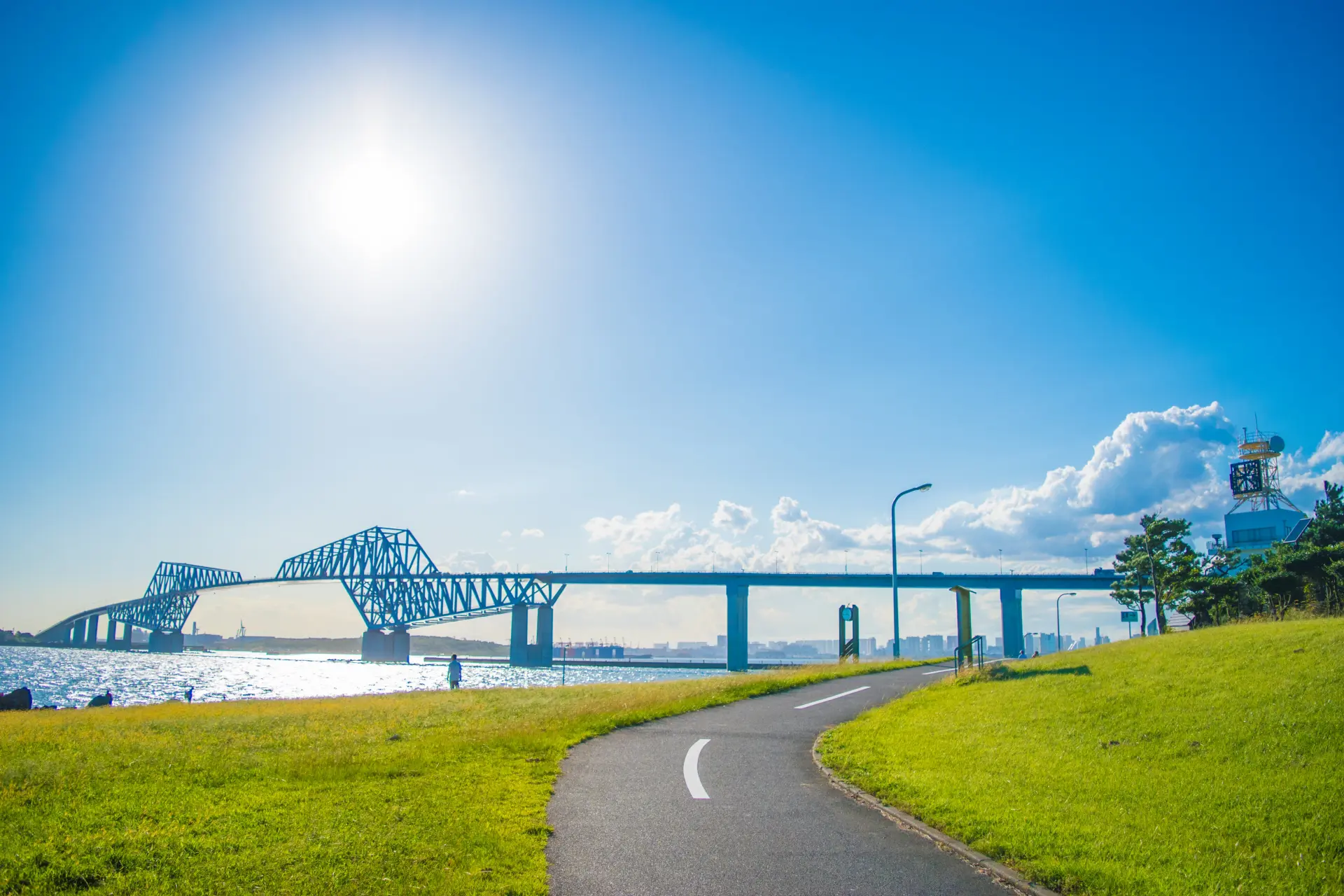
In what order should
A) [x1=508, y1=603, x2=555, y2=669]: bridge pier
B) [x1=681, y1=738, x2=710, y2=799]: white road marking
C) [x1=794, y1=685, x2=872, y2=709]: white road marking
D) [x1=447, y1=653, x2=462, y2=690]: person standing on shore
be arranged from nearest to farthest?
[x1=681, y1=738, x2=710, y2=799]: white road marking < [x1=794, y1=685, x2=872, y2=709]: white road marking < [x1=447, y1=653, x2=462, y2=690]: person standing on shore < [x1=508, y1=603, x2=555, y2=669]: bridge pier

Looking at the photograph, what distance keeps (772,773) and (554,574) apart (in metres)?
128

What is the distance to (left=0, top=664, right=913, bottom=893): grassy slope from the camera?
6219mm

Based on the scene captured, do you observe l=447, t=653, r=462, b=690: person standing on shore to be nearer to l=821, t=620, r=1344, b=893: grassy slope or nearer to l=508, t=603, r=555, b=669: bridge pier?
l=821, t=620, r=1344, b=893: grassy slope

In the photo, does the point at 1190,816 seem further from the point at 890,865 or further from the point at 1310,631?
the point at 1310,631

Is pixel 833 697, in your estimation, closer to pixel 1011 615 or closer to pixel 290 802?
pixel 290 802

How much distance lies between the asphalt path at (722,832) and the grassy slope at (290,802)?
20.7 inches

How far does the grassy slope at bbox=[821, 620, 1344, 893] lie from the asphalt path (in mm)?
836

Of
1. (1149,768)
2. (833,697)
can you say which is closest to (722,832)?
(1149,768)

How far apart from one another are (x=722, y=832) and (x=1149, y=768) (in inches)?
251

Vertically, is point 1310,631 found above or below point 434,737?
above

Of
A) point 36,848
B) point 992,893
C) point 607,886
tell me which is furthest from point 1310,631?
point 36,848

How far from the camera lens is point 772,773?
11.1m

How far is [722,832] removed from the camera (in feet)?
25.8

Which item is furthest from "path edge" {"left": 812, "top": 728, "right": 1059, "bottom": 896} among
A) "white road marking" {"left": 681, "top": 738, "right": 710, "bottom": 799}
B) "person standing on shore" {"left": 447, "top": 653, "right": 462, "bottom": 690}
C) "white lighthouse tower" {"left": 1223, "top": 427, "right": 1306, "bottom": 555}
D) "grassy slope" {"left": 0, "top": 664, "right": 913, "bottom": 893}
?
"white lighthouse tower" {"left": 1223, "top": 427, "right": 1306, "bottom": 555}
